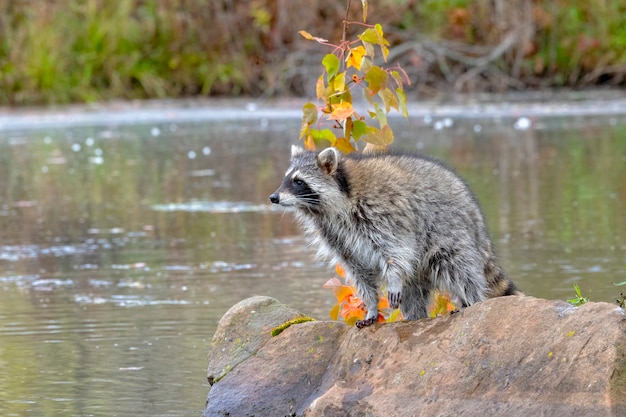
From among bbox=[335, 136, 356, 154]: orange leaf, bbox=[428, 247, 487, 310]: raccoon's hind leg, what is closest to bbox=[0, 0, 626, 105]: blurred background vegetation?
bbox=[335, 136, 356, 154]: orange leaf

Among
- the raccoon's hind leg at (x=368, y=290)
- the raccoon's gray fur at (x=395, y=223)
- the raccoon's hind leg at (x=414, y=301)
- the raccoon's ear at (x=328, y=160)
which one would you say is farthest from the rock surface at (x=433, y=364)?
the raccoon's ear at (x=328, y=160)

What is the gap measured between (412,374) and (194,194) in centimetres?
744

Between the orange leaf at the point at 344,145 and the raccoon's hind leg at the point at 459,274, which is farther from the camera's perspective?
the orange leaf at the point at 344,145

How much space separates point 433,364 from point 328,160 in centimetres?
114

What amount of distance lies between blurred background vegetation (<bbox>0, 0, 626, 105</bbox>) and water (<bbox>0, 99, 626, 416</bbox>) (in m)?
2.60

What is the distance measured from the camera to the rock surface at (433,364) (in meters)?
4.67

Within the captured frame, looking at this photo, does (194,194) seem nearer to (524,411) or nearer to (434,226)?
(434,226)

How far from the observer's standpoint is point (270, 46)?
21.3 metres

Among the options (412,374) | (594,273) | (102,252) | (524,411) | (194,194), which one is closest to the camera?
(524,411)

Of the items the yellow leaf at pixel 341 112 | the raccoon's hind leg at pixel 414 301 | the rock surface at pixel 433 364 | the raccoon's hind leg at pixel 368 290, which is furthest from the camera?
the yellow leaf at pixel 341 112

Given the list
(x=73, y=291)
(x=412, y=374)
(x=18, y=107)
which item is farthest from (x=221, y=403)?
(x=18, y=107)

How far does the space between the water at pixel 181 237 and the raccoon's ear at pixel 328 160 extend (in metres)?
1.15

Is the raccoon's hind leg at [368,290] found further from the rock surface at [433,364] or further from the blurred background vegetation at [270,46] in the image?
the blurred background vegetation at [270,46]

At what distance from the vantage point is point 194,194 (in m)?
12.3
